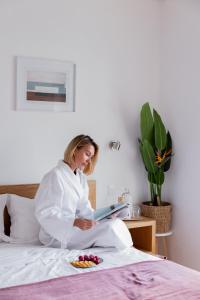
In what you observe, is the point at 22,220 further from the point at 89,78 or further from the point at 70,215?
the point at 89,78

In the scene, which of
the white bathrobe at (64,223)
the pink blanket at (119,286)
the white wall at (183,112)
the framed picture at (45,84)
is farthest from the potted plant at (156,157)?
the pink blanket at (119,286)

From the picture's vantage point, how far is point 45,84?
3.51 meters

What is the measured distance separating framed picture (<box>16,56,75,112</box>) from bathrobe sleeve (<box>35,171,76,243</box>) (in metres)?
0.77

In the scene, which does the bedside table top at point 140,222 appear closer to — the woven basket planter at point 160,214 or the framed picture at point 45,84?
the woven basket planter at point 160,214

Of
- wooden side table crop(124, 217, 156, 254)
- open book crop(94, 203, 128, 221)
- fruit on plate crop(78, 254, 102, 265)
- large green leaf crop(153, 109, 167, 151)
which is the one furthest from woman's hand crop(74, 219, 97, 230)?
large green leaf crop(153, 109, 167, 151)

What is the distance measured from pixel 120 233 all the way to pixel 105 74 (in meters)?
1.54

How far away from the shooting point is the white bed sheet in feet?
7.36

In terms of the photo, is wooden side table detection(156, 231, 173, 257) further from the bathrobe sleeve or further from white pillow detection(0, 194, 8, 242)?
white pillow detection(0, 194, 8, 242)

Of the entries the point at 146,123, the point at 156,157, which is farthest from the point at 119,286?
the point at 146,123

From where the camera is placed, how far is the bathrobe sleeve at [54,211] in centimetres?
287

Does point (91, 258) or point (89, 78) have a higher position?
point (89, 78)

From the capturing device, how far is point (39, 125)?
3.51 m

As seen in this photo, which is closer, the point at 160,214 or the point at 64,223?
the point at 64,223

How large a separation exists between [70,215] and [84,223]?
156mm
